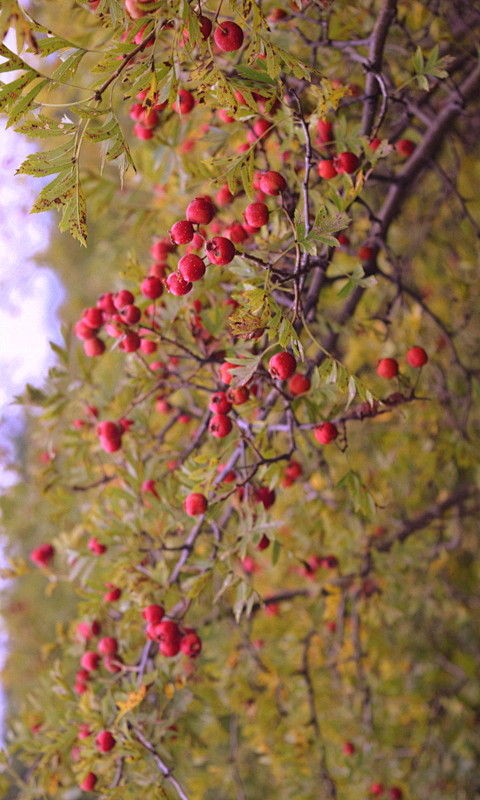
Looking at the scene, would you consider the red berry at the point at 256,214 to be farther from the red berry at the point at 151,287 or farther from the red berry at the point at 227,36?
the red berry at the point at 151,287

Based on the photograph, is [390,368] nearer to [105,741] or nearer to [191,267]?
[191,267]

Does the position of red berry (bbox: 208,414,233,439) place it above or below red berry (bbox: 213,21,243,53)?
below

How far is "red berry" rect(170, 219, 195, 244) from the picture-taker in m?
0.70

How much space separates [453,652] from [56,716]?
5.03 ft

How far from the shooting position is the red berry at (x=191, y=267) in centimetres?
70

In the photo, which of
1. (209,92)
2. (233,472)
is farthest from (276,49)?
(233,472)

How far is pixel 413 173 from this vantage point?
3.87ft

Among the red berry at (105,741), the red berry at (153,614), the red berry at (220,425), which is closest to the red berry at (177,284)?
the red berry at (220,425)

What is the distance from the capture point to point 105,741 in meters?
0.92

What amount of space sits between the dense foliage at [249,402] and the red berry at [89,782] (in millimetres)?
22

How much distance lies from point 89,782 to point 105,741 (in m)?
0.10

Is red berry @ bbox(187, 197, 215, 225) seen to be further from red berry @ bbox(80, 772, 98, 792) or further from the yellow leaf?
red berry @ bbox(80, 772, 98, 792)

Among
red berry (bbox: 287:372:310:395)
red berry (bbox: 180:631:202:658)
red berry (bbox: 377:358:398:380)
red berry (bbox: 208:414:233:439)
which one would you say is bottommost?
red berry (bbox: 180:631:202:658)

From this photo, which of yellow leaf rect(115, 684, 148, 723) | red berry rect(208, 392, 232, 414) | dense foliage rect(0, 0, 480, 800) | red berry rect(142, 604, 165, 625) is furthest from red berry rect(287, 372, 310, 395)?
yellow leaf rect(115, 684, 148, 723)
